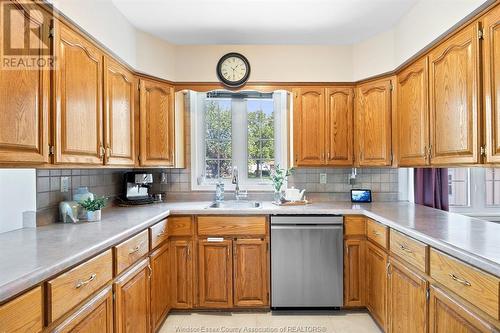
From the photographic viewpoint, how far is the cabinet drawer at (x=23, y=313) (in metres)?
0.95

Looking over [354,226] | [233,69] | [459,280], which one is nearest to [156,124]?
[233,69]

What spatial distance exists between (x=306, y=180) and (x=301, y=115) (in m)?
0.71

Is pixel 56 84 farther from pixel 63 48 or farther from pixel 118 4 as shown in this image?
pixel 118 4

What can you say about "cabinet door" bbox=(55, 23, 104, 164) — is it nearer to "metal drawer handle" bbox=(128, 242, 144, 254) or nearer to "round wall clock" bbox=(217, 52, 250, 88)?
"metal drawer handle" bbox=(128, 242, 144, 254)

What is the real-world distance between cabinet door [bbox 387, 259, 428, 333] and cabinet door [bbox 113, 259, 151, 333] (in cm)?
167

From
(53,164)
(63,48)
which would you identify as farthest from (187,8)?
(53,164)

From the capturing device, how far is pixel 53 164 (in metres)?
1.62

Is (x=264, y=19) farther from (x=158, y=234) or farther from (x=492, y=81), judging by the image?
(x=158, y=234)

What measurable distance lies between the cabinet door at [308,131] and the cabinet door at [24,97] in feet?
6.88

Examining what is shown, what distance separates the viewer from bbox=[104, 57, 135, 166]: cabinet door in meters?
2.23

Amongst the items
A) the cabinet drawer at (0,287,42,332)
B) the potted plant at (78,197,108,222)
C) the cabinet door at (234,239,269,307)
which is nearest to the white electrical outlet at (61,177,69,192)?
the potted plant at (78,197,108,222)

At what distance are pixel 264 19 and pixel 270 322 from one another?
2.53m

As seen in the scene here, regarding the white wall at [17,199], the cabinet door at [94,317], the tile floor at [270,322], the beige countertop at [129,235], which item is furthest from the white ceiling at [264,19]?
the tile floor at [270,322]

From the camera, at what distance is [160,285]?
2.44 metres
